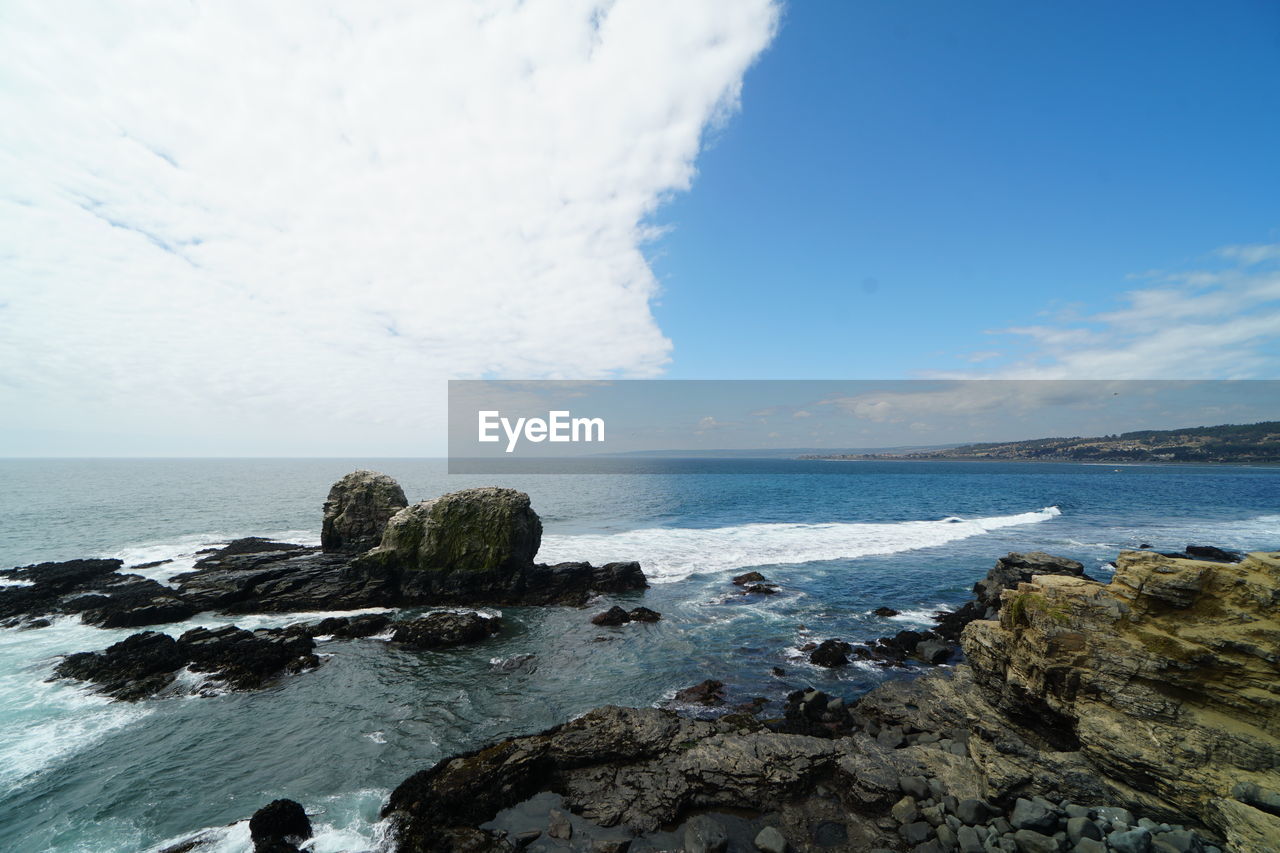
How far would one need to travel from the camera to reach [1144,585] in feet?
35.4

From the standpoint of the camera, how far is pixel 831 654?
20.6m

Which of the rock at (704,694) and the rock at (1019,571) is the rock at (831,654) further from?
the rock at (1019,571)

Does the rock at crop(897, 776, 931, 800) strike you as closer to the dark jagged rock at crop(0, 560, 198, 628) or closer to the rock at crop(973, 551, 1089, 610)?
the rock at crop(973, 551, 1089, 610)

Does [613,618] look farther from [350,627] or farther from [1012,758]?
[1012,758]

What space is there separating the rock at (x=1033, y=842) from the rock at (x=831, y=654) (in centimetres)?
1093

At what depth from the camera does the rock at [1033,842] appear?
909 cm

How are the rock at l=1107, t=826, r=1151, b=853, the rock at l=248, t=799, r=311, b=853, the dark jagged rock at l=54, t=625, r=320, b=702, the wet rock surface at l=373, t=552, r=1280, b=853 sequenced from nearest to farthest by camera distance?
the rock at l=1107, t=826, r=1151, b=853, the wet rock surface at l=373, t=552, r=1280, b=853, the rock at l=248, t=799, r=311, b=853, the dark jagged rock at l=54, t=625, r=320, b=702

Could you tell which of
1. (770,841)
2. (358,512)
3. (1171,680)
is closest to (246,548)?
(358,512)

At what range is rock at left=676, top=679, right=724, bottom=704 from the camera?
56.9ft

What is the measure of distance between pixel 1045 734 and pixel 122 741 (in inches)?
1052

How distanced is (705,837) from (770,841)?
4.45 feet

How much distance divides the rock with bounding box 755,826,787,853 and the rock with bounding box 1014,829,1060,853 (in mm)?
4365

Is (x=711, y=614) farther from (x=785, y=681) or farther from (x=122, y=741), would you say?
(x=122, y=741)

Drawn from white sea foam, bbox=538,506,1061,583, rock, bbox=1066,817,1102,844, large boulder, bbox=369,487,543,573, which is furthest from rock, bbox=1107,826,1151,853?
large boulder, bbox=369,487,543,573
